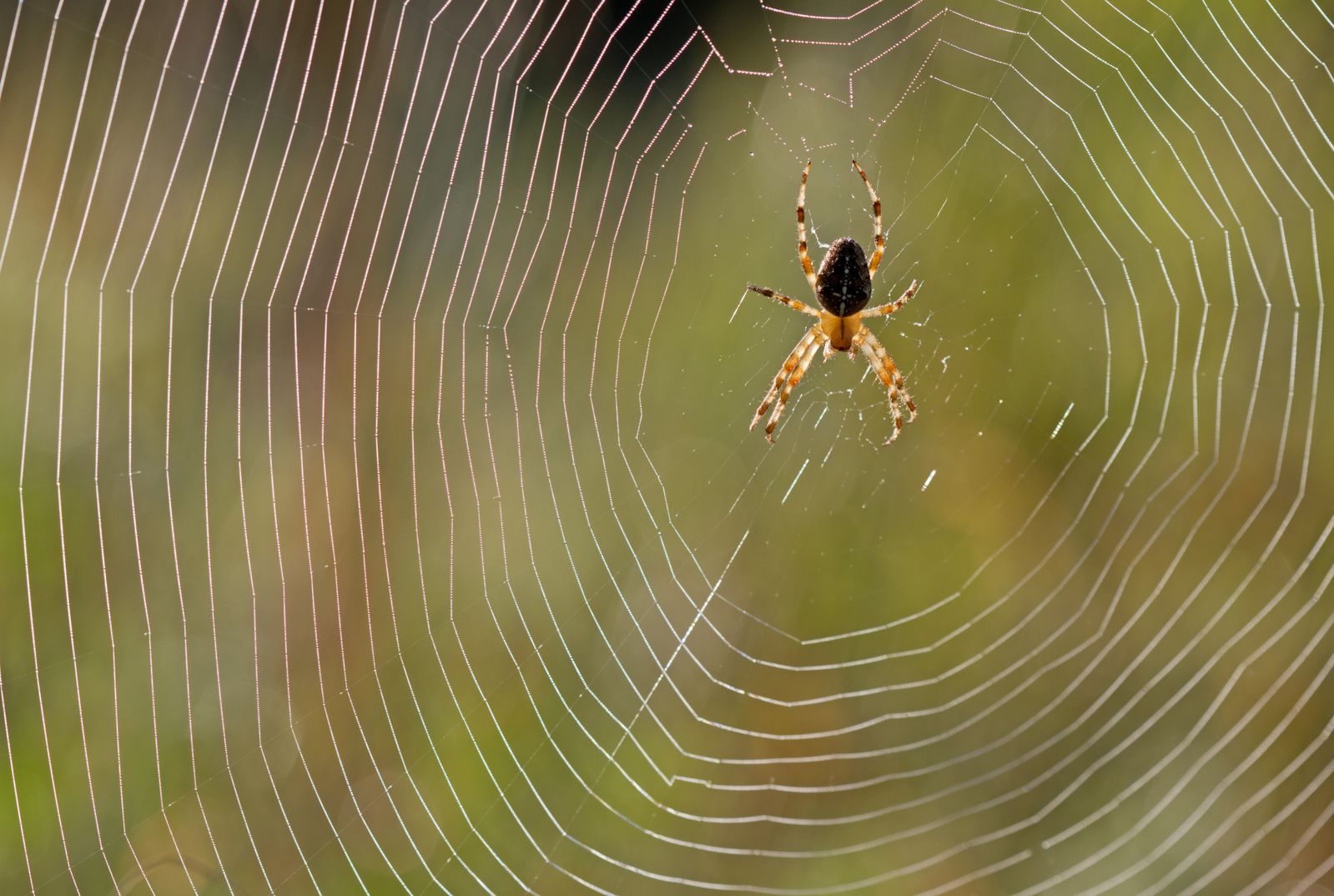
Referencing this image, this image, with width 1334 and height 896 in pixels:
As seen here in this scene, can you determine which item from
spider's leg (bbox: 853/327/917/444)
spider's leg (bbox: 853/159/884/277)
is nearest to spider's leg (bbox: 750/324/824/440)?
spider's leg (bbox: 853/327/917/444)

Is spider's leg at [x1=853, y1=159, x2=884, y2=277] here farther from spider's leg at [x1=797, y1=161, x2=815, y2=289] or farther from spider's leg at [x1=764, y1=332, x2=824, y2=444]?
spider's leg at [x1=764, y1=332, x2=824, y2=444]

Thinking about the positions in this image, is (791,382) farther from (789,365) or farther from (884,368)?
(884,368)

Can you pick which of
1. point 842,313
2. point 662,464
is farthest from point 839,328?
point 662,464

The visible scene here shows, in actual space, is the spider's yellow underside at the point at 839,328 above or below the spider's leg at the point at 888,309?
below

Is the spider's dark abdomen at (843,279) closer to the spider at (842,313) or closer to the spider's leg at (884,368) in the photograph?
the spider at (842,313)

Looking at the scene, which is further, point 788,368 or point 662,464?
point 662,464

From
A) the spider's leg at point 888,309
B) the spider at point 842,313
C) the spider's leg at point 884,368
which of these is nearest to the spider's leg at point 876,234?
the spider at point 842,313

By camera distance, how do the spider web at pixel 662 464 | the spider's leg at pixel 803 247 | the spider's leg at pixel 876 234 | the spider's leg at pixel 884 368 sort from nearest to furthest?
the spider web at pixel 662 464 → the spider's leg at pixel 876 234 → the spider's leg at pixel 803 247 → the spider's leg at pixel 884 368
